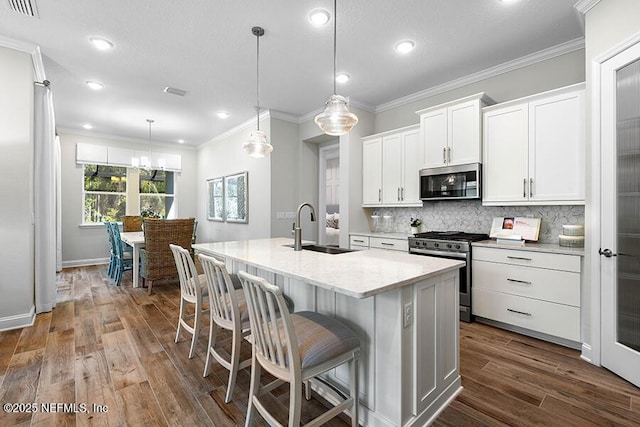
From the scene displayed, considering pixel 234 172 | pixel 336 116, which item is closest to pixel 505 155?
pixel 336 116

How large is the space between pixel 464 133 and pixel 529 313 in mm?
1973

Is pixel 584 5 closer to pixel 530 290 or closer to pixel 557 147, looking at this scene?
pixel 557 147

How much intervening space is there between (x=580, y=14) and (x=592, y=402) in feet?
9.57

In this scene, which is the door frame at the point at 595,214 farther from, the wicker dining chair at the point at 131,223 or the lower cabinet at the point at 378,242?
the wicker dining chair at the point at 131,223

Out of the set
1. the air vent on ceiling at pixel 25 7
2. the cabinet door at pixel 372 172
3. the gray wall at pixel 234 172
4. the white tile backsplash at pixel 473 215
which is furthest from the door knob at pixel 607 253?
the air vent on ceiling at pixel 25 7

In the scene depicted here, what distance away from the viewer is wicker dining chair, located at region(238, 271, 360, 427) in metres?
1.37

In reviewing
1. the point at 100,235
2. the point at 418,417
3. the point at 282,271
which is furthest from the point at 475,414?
the point at 100,235

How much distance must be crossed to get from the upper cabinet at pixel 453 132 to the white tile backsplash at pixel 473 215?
61 centimetres

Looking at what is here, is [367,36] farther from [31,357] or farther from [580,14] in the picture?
[31,357]

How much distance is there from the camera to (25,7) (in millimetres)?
2465

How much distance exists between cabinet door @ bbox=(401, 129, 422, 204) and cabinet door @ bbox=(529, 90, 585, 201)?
50.6 inches

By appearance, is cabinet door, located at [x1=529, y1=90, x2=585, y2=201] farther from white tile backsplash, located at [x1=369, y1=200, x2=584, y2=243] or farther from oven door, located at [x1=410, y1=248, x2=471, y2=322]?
oven door, located at [x1=410, y1=248, x2=471, y2=322]

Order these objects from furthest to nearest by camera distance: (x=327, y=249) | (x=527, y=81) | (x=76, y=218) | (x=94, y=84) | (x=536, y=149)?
(x=76, y=218)
(x=94, y=84)
(x=527, y=81)
(x=536, y=149)
(x=327, y=249)

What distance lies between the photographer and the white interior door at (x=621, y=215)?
6.79 feet
